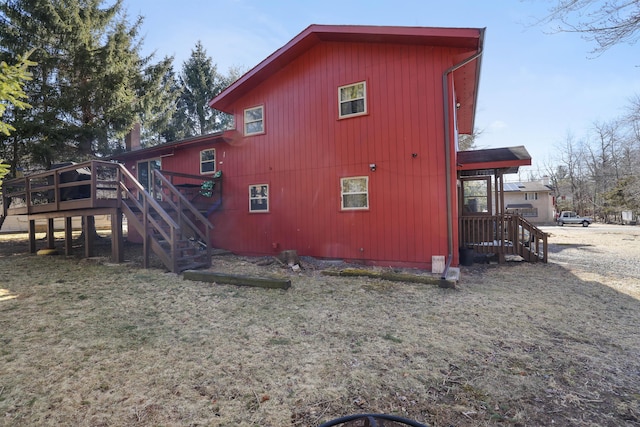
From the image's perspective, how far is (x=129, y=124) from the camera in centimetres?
1298

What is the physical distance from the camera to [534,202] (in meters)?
36.8

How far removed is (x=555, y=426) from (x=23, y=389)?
3.89m

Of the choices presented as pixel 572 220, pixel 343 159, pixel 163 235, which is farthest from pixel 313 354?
pixel 572 220

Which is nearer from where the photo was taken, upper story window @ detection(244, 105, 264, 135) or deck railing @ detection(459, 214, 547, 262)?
deck railing @ detection(459, 214, 547, 262)

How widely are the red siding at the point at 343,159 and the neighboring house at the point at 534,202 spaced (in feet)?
112

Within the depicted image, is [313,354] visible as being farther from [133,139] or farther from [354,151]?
[133,139]

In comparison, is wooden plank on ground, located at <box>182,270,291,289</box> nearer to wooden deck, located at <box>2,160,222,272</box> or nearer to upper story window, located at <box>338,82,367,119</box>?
wooden deck, located at <box>2,160,222,272</box>

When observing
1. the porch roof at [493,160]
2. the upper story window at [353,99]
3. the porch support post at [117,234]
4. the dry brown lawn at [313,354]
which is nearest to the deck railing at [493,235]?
the porch roof at [493,160]

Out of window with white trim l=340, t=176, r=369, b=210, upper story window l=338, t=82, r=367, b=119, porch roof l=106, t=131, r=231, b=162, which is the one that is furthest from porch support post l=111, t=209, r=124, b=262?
upper story window l=338, t=82, r=367, b=119

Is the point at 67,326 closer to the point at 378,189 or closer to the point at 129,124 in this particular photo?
the point at 378,189

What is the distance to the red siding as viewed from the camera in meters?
7.52

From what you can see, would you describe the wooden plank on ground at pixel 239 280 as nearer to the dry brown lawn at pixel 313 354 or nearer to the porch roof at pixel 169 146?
the dry brown lawn at pixel 313 354

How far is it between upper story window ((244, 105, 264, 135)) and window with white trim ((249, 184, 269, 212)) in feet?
5.74

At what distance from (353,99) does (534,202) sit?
3752 cm
